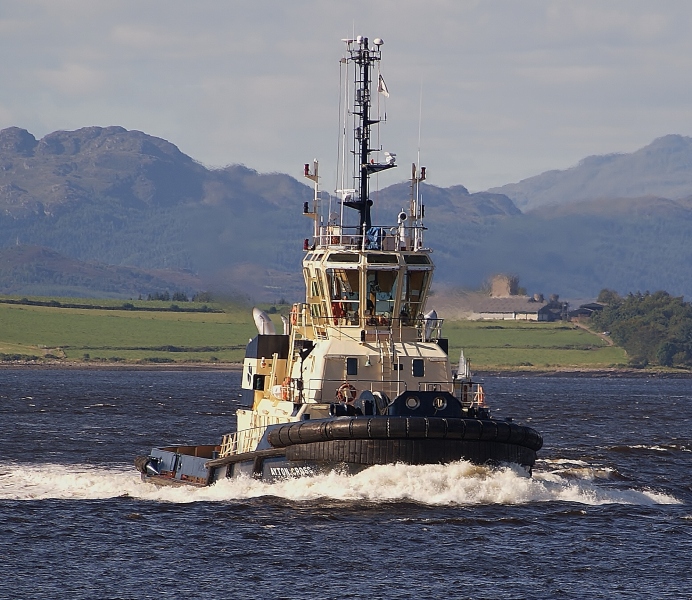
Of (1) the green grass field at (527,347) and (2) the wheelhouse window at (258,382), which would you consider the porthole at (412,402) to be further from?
(1) the green grass field at (527,347)

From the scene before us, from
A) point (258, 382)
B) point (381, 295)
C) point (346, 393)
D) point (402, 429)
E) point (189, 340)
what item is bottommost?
point (402, 429)

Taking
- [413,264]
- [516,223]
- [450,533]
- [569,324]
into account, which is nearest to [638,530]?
[450,533]

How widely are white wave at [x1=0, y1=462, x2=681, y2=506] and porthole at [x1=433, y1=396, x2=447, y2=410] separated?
4.63 ft

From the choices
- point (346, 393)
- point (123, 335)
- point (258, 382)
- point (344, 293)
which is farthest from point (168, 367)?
point (346, 393)

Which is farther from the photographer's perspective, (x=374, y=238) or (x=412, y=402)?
(x=374, y=238)

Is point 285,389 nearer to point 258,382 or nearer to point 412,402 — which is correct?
point 258,382

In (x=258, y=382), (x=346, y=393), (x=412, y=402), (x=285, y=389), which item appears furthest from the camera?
(x=258, y=382)

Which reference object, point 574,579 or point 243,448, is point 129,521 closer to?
point 243,448

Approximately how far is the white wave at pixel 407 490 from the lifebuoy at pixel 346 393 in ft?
8.44

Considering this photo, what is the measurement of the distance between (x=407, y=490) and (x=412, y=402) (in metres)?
1.99

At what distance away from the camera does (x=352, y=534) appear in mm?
29547

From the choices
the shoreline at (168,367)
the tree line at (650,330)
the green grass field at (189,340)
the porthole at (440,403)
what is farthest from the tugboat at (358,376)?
the tree line at (650,330)

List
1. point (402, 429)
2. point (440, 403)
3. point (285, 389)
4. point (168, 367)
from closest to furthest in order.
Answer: point (402, 429) < point (440, 403) < point (285, 389) < point (168, 367)

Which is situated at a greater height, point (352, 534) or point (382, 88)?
point (382, 88)
